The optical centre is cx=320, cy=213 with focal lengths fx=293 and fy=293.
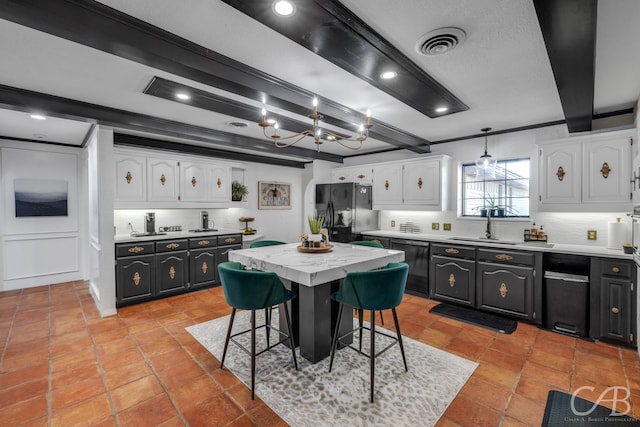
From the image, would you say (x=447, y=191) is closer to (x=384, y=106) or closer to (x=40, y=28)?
(x=384, y=106)

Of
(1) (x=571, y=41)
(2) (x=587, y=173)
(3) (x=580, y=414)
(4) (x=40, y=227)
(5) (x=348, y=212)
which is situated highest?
(1) (x=571, y=41)

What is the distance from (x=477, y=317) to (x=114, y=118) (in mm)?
4809

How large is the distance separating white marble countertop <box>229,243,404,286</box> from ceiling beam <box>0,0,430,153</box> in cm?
140

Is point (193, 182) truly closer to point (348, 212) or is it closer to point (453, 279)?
point (348, 212)

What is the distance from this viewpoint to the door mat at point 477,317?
3318 millimetres

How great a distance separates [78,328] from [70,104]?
7.99ft

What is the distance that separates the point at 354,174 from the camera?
5.67 m

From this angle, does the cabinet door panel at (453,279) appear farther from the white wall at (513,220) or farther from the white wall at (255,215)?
the white wall at (255,215)

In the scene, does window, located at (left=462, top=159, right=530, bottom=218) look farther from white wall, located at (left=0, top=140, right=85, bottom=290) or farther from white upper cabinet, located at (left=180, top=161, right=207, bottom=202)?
white wall, located at (left=0, top=140, right=85, bottom=290)

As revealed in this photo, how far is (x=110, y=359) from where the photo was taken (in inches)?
104

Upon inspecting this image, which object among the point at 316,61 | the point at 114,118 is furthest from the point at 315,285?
the point at 114,118

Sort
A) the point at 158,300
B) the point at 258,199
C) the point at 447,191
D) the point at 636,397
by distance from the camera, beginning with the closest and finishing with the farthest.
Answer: the point at 636,397, the point at 158,300, the point at 447,191, the point at 258,199

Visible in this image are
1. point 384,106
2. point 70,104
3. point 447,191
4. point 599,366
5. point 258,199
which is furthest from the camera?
point 258,199

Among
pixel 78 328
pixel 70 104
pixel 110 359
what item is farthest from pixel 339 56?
pixel 78 328
